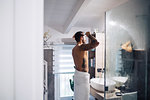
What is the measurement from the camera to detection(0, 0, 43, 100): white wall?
294mm

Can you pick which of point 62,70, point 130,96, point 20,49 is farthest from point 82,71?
point 20,49

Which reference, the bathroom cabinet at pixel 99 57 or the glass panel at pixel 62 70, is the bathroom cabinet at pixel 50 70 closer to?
the glass panel at pixel 62 70

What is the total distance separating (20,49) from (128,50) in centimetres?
96

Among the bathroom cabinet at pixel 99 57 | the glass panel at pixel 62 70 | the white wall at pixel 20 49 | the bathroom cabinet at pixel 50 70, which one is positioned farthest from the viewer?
the glass panel at pixel 62 70

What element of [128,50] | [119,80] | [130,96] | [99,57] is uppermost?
[128,50]

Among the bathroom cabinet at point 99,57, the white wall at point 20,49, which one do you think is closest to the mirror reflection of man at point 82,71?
the bathroom cabinet at point 99,57

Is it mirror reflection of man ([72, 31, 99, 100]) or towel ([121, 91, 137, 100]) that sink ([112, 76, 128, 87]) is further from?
mirror reflection of man ([72, 31, 99, 100])

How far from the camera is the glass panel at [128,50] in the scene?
2.90 feet

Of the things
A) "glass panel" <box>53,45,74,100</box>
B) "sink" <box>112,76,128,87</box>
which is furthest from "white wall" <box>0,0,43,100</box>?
"glass panel" <box>53,45,74,100</box>

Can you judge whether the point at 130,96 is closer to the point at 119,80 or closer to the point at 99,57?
the point at 119,80

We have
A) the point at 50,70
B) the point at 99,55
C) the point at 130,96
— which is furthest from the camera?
the point at 50,70

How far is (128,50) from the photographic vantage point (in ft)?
3.36

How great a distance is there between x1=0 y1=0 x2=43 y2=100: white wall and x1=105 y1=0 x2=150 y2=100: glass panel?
0.85 m

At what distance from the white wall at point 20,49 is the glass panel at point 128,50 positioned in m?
0.85
